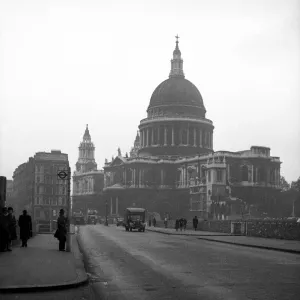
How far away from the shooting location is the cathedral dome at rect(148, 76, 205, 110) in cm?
14500

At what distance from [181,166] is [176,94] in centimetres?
1829


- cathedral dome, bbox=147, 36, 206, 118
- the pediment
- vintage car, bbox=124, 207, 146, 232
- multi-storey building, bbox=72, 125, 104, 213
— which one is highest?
cathedral dome, bbox=147, 36, 206, 118

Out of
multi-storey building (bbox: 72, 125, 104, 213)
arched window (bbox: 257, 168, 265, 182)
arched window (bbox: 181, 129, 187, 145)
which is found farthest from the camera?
multi-storey building (bbox: 72, 125, 104, 213)

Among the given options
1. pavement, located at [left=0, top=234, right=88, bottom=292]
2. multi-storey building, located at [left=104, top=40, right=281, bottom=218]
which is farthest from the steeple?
pavement, located at [left=0, top=234, right=88, bottom=292]

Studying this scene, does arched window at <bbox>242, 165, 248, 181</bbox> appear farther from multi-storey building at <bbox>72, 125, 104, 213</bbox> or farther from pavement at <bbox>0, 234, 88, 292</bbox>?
pavement at <bbox>0, 234, 88, 292</bbox>

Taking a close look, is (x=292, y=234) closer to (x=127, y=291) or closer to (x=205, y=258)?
(x=205, y=258)

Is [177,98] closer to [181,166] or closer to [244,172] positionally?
[181,166]

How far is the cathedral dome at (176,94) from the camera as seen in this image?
14500 centimetres

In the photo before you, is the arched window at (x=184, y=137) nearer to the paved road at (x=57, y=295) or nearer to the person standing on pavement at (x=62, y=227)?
the person standing on pavement at (x=62, y=227)

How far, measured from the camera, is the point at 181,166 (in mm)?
137125

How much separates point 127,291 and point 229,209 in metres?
93.8

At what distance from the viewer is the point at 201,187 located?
407ft

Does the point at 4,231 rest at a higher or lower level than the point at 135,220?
higher

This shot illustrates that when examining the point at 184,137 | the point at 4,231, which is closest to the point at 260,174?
the point at 184,137
